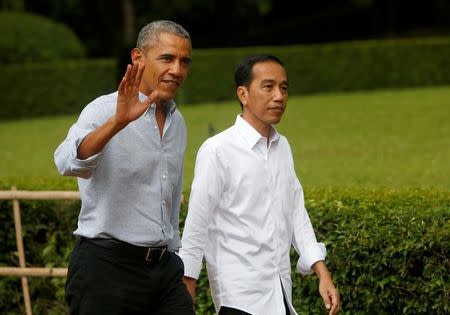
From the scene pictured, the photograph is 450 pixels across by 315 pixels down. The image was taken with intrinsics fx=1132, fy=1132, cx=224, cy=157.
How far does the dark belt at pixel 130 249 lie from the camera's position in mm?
4398

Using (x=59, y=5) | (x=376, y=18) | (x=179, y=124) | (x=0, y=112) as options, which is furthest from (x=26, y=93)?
(x=179, y=124)

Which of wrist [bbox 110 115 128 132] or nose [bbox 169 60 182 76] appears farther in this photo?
nose [bbox 169 60 182 76]

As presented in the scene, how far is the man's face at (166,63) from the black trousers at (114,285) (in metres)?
0.67

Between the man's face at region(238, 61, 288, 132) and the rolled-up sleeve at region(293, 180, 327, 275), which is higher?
the man's face at region(238, 61, 288, 132)

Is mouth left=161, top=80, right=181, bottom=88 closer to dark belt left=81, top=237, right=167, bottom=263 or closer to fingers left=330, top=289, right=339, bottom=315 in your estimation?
dark belt left=81, top=237, right=167, bottom=263

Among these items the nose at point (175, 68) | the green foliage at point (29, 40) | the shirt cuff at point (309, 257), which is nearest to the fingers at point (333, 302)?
the shirt cuff at point (309, 257)

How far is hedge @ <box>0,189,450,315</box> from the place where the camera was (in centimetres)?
598

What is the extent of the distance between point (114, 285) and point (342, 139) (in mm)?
12524

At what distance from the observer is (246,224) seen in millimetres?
4648

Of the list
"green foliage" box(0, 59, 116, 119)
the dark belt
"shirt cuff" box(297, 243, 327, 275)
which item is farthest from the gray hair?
"green foliage" box(0, 59, 116, 119)

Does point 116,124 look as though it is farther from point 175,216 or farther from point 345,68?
point 345,68

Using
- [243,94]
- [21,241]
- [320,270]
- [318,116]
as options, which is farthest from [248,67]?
[318,116]

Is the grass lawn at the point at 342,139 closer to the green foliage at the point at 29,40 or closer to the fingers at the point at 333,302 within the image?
the green foliage at the point at 29,40

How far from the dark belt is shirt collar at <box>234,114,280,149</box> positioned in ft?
2.05
